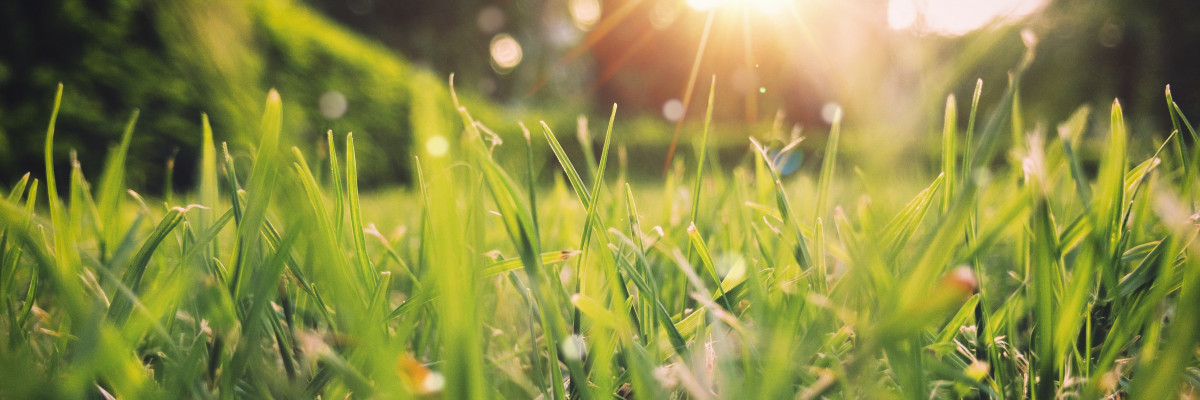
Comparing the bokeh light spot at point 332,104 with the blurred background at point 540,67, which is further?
the bokeh light spot at point 332,104

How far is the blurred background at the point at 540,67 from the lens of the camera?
203cm

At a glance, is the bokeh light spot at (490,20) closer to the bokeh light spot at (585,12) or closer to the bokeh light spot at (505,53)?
the bokeh light spot at (505,53)

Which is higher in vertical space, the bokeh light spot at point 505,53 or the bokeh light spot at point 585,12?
the bokeh light spot at point 585,12

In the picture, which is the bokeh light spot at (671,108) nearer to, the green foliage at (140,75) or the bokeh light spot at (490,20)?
the bokeh light spot at (490,20)

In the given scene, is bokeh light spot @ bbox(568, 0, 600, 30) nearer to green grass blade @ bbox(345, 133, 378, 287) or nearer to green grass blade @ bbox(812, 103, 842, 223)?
green grass blade @ bbox(812, 103, 842, 223)

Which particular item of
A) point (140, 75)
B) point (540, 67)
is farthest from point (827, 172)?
point (540, 67)

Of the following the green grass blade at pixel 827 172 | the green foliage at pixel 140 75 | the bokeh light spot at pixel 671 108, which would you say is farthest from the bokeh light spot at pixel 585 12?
the green grass blade at pixel 827 172

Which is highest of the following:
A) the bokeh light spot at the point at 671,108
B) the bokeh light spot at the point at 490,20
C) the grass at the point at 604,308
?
the grass at the point at 604,308

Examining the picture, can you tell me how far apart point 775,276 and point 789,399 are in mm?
176

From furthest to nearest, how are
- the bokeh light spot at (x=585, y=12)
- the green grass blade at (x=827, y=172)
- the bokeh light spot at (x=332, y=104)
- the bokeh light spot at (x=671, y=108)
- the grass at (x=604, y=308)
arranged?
the bokeh light spot at (x=585, y=12) → the bokeh light spot at (x=671, y=108) → the bokeh light spot at (x=332, y=104) → the green grass blade at (x=827, y=172) → the grass at (x=604, y=308)

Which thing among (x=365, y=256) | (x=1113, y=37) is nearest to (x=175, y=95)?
(x=365, y=256)

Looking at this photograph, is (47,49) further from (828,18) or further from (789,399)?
(828,18)

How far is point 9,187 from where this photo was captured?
6.29ft

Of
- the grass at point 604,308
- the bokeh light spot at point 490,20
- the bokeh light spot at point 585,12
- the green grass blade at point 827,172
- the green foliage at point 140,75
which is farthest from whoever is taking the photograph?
the bokeh light spot at point 585,12
